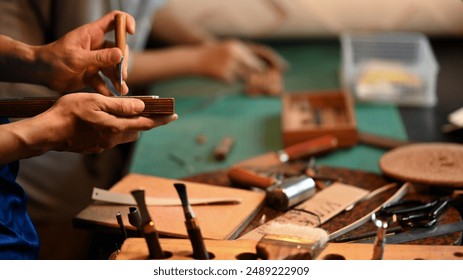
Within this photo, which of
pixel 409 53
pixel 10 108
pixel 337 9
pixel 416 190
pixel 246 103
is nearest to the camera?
pixel 10 108

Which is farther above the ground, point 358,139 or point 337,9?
point 337,9

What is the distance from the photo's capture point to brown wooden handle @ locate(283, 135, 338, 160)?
3.92 feet

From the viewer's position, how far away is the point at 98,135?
2.54 ft

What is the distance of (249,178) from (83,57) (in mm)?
310

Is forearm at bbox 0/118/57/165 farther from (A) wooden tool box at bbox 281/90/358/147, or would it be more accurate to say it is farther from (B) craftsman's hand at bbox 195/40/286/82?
(B) craftsman's hand at bbox 195/40/286/82

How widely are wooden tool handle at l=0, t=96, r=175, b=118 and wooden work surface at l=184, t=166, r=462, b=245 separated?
0.20 m

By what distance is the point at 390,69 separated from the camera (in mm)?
1625

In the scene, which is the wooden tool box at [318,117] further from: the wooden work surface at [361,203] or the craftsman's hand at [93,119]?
the craftsman's hand at [93,119]

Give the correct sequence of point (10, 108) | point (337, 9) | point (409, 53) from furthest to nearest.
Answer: point (337, 9) → point (409, 53) → point (10, 108)

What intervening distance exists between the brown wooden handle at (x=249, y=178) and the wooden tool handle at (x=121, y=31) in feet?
0.94

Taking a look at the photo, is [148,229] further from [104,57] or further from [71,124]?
[104,57]

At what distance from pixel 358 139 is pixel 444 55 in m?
0.64
